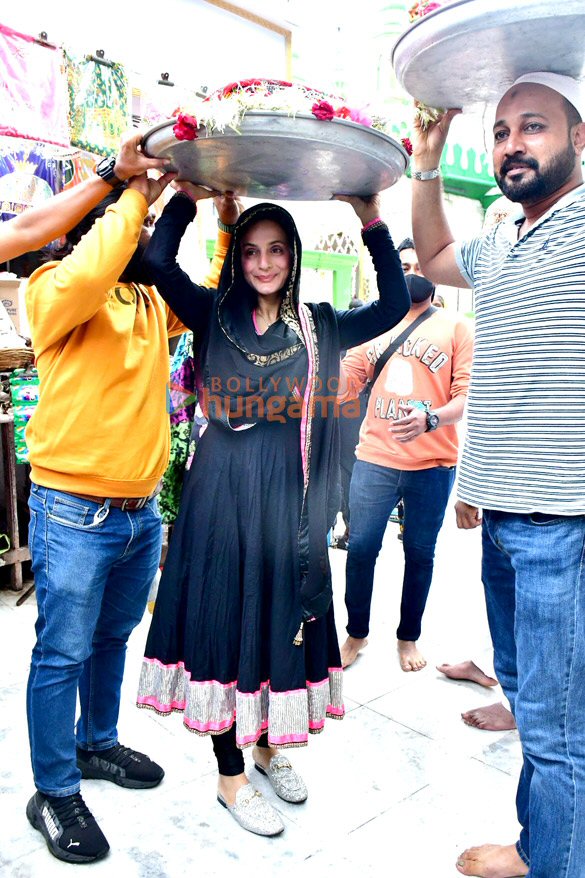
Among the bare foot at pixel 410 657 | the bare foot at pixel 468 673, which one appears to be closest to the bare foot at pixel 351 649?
the bare foot at pixel 410 657

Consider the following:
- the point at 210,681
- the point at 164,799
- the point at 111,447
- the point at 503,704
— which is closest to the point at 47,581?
the point at 111,447

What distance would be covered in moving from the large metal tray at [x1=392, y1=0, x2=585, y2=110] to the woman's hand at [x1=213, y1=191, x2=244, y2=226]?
62 cm

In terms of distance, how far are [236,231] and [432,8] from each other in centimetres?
78

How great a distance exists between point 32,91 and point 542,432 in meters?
4.08

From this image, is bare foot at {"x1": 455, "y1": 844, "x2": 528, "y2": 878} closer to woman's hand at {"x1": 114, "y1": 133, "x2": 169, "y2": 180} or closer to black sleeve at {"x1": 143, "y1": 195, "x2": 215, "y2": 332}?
black sleeve at {"x1": 143, "y1": 195, "x2": 215, "y2": 332}

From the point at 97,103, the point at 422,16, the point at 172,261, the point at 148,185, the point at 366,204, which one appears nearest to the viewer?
the point at 422,16

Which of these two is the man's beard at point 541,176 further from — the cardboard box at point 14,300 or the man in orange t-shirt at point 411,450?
the cardboard box at point 14,300

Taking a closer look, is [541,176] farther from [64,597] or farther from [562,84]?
[64,597]

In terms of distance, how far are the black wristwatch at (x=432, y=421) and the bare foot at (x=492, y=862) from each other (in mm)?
1414

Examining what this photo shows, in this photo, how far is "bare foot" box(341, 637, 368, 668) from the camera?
9.92ft

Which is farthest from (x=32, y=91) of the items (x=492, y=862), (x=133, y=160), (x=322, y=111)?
(x=492, y=862)

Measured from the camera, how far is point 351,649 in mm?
3045

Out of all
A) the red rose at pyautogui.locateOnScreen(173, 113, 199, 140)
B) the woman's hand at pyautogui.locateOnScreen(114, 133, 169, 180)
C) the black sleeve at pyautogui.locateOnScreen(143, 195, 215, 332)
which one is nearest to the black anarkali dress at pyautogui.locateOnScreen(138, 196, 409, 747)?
the black sleeve at pyautogui.locateOnScreen(143, 195, 215, 332)

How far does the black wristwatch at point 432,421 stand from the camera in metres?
2.61
